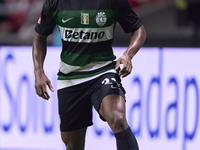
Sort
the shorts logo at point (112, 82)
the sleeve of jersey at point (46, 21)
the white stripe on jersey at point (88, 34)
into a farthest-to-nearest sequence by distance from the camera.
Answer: the sleeve of jersey at point (46, 21) < the white stripe on jersey at point (88, 34) < the shorts logo at point (112, 82)

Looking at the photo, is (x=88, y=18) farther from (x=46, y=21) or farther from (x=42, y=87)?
(x=42, y=87)

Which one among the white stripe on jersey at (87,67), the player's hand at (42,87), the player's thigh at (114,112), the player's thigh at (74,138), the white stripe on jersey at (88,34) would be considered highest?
the white stripe on jersey at (88,34)

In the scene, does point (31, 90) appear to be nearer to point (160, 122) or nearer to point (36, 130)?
point (36, 130)

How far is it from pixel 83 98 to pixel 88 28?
61cm

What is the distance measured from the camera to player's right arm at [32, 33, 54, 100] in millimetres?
3985

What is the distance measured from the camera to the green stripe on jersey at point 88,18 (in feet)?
12.9

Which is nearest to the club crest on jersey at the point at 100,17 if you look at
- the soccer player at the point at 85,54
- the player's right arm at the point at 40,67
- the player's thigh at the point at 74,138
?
the soccer player at the point at 85,54

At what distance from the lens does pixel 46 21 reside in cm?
419

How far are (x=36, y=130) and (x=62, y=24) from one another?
2442 millimetres

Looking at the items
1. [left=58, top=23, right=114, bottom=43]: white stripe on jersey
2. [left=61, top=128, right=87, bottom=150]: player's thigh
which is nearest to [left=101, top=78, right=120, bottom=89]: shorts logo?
[left=58, top=23, right=114, bottom=43]: white stripe on jersey

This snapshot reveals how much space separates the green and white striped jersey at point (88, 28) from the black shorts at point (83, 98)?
0.25ft

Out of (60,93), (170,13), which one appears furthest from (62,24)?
(170,13)

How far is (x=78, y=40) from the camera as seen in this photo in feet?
13.2

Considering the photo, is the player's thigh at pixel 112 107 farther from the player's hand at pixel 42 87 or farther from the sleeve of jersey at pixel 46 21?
the sleeve of jersey at pixel 46 21
